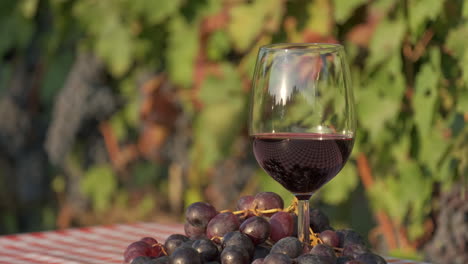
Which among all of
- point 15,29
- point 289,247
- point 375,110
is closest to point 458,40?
point 375,110

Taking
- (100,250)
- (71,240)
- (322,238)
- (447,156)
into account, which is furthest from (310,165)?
(447,156)

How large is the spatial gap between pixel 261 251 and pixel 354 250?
0.51ft

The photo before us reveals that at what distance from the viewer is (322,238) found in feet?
4.21

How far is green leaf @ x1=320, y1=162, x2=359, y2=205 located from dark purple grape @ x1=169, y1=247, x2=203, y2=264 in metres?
1.46

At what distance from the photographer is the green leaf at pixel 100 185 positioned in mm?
3668

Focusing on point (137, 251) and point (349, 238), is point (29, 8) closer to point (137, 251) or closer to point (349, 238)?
point (137, 251)

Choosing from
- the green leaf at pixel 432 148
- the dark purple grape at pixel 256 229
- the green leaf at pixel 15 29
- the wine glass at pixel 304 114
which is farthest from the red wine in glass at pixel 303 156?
the green leaf at pixel 15 29

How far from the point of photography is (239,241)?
1.18 meters

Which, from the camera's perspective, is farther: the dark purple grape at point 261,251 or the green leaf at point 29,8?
the green leaf at point 29,8

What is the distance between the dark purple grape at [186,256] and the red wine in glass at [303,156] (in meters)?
0.24

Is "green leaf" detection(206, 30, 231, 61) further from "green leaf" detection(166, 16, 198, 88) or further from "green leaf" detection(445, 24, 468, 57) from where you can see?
"green leaf" detection(445, 24, 468, 57)

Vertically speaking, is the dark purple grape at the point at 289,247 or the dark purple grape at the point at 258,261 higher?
the dark purple grape at the point at 289,247

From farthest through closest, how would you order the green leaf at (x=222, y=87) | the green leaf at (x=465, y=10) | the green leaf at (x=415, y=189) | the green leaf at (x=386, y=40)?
the green leaf at (x=222, y=87), the green leaf at (x=415, y=189), the green leaf at (x=386, y=40), the green leaf at (x=465, y=10)

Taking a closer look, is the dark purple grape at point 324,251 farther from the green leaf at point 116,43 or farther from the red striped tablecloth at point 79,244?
the green leaf at point 116,43
